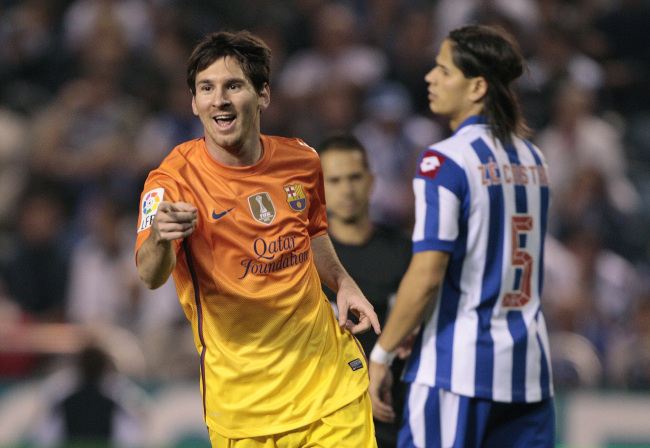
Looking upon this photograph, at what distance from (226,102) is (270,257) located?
0.51 m

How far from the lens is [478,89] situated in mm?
3055

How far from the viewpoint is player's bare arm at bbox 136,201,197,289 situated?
2.07 m

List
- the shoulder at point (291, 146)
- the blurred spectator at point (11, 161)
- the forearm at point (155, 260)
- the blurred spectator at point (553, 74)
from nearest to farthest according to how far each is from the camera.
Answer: the forearm at point (155, 260), the shoulder at point (291, 146), the blurred spectator at point (11, 161), the blurred spectator at point (553, 74)

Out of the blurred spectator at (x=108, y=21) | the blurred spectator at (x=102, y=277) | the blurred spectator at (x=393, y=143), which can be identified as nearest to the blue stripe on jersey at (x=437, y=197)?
the blurred spectator at (x=393, y=143)

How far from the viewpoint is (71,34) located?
25.4ft

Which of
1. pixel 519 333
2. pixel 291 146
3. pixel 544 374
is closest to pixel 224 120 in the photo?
pixel 291 146

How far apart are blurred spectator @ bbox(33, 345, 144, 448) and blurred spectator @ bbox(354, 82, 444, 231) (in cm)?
252

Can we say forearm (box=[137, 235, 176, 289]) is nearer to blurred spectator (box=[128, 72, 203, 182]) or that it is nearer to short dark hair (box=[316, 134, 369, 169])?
short dark hair (box=[316, 134, 369, 169])

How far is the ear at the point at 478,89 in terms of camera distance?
304cm

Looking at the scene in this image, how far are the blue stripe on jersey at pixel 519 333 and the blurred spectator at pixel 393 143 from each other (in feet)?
11.6

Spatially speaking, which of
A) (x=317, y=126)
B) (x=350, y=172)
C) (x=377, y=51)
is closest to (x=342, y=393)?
(x=350, y=172)

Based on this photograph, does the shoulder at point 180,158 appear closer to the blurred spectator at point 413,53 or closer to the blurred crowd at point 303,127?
the blurred crowd at point 303,127

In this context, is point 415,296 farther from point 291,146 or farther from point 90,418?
point 90,418

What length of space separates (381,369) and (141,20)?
5777mm
